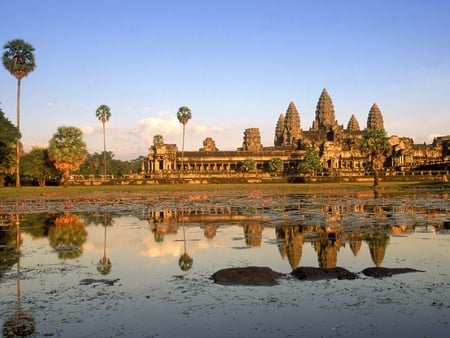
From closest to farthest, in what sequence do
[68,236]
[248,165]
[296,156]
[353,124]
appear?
[68,236], [248,165], [296,156], [353,124]

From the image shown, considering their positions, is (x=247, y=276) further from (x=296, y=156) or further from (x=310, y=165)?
(x=296, y=156)

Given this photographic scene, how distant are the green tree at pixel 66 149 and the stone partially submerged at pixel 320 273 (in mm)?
71507

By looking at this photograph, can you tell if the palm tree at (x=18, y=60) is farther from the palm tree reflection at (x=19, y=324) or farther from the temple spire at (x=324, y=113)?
the temple spire at (x=324, y=113)

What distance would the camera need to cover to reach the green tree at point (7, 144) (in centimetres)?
6469

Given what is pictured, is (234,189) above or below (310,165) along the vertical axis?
below

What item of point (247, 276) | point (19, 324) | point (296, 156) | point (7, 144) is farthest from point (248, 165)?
point (19, 324)

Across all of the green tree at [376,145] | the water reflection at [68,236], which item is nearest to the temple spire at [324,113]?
the green tree at [376,145]

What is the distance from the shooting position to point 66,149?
80250 millimetres

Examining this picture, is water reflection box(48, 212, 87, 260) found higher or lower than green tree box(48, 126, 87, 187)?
lower

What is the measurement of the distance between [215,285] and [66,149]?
238 ft

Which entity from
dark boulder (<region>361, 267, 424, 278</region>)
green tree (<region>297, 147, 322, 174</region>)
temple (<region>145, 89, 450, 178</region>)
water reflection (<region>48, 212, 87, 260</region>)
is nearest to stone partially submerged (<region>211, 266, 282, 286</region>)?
dark boulder (<region>361, 267, 424, 278</region>)

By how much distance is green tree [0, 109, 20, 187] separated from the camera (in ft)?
212

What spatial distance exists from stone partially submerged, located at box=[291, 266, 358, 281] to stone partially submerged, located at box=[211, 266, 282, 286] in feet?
1.64

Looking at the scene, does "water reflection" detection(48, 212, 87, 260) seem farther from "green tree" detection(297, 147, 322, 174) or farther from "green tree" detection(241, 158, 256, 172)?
"green tree" detection(241, 158, 256, 172)
